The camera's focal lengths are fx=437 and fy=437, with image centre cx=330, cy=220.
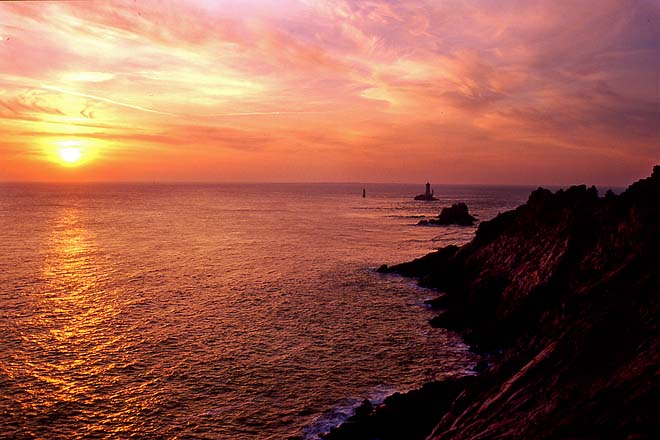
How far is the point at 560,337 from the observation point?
18.0 metres

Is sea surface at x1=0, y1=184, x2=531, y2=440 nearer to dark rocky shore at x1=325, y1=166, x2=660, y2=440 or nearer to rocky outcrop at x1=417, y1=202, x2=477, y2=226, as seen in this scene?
dark rocky shore at x1=325, y1=166, x2=660, y2=440

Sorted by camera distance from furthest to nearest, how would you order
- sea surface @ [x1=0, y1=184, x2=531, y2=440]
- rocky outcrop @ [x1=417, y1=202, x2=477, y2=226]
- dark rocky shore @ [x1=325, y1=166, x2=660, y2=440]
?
rocky outcrop @ [x1=417, y1=202, x2=477, y2=226], sea surface @ [x1=0, y1=184, x2=531, y2=440], dark rocky shore @ [x1=325, y1=166, x2=660, y2=440]

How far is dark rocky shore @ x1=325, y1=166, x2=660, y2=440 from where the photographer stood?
13.2 metres

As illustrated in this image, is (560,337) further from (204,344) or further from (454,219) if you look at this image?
(454,219)

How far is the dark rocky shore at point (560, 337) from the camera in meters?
13.2

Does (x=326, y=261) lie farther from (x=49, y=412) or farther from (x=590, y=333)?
(x=590, y=333)

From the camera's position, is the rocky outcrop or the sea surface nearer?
the sea surface

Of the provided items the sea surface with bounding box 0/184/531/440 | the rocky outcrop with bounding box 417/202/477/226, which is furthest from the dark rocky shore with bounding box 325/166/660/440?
the rocky outcrop with bounding box 417/202/477/226

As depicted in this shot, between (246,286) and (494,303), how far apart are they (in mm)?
30885

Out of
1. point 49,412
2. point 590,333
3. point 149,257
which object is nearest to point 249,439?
point 49,412

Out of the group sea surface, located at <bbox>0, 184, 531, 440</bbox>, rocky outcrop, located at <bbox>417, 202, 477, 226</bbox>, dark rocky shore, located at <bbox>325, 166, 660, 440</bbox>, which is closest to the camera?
dark rocky shore, located at <bbox>325, 166, 660, 440</bbox>

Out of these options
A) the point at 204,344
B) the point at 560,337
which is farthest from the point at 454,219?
the point at 560,337

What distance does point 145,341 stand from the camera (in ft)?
125

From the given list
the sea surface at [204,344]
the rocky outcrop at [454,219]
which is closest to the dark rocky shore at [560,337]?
the sea surface at [204,344]
